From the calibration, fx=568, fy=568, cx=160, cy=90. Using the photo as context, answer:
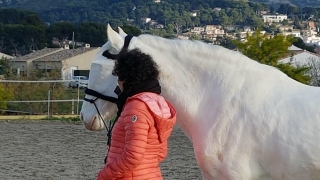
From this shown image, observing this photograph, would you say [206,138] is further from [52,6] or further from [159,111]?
[52,6]

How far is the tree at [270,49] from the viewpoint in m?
17.5

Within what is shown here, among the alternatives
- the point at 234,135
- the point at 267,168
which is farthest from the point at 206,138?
the point at 267,168

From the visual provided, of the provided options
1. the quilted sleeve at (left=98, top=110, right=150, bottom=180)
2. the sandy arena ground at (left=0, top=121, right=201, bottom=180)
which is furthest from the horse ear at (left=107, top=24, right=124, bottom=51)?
the sandy arena ground at (left=0, top=121, right=201, bottom=180)

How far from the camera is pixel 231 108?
3.28 m

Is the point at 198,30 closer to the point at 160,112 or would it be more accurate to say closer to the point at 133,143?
the point at 160,112

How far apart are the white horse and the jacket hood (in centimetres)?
30

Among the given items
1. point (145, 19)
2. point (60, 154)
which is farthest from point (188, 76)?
point (145, 19)

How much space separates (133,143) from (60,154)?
6.32 meters

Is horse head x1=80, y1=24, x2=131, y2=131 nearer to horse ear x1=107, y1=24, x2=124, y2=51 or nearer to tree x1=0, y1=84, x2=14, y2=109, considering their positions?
horse ear x1=107, y1=24, x2=124, y2=51

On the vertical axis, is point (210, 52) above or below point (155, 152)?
above

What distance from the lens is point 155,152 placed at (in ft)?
10.2

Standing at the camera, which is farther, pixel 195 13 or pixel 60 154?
pixel 195 13

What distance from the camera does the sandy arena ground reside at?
727 centimetres

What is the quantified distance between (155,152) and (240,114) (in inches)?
21.7
